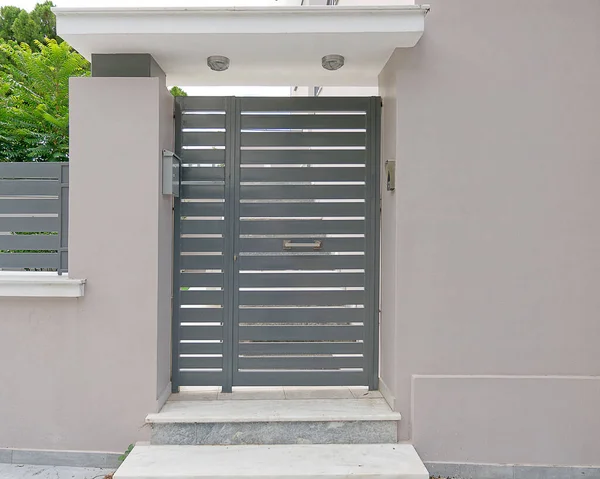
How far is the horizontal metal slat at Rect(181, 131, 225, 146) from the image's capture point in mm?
5035

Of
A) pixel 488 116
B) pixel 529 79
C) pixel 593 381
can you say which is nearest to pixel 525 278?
pixel 593 381

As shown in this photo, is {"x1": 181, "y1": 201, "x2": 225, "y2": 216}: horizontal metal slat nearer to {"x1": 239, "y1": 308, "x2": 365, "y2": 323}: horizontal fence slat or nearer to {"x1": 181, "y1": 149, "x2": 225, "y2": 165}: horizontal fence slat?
{"x1": 181, "y1": 149, "x2": 225, "y2": 165}: horizontal fence slat

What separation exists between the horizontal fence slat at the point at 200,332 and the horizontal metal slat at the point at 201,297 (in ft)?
0.79

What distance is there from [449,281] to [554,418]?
55.4 inches

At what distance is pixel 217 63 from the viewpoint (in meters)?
4.70

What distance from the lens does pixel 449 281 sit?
175 inches

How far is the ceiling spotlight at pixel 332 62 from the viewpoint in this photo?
4605 millimetres

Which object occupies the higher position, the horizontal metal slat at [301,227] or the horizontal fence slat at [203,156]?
the horizontal fence slat at [203,156]

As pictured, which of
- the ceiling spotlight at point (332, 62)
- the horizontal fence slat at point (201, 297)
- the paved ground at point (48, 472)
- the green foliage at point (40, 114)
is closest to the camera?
the paved ground at point (48, 472)

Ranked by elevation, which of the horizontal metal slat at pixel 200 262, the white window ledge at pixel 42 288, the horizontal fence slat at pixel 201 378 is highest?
the horizontal metal slat at pixel 200 262

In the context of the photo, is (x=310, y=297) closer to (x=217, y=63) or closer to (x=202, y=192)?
(x=202, y=192)

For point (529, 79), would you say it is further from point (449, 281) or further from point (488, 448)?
point (488, 448)

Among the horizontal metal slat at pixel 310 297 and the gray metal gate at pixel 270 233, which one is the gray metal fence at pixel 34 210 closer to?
the gray metal gate at pixel 270 233

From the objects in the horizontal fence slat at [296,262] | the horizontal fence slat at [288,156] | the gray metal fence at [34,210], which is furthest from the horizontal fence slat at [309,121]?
the gray metal fence at [34,210]
